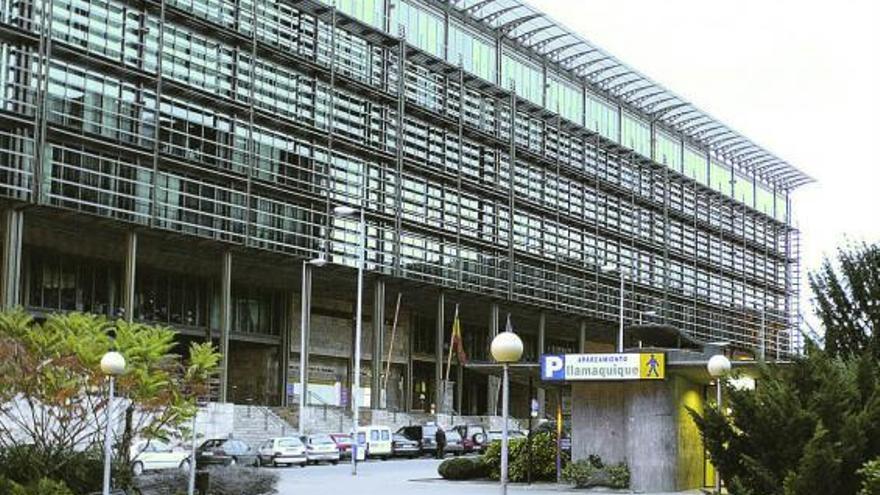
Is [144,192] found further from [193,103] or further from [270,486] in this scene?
[270,486]

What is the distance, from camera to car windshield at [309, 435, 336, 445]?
5160 centimetres

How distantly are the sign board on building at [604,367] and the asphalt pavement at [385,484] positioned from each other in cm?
326

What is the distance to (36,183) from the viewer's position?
50.2 m

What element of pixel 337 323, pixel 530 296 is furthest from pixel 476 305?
pixel 337 323

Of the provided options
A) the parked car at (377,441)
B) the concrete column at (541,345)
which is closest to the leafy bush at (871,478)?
the parked car at (377,441)

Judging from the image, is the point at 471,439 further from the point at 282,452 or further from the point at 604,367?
the point at 604,367

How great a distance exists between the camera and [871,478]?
38.2 ft

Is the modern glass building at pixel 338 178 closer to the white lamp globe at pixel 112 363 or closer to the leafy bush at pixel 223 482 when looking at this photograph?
the leafy bush at pixel 223 482

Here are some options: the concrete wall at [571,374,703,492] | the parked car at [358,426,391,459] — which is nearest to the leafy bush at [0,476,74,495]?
the concrete wall at [571,374,703,492]

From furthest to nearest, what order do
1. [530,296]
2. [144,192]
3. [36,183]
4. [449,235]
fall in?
[530,296] → [449,235] → [144,192] → [36,183]

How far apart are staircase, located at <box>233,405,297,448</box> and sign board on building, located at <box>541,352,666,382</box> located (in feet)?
88.5

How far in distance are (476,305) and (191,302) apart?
842 inches

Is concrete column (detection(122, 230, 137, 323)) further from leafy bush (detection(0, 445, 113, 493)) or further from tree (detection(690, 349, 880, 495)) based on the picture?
tree (detection(690, 349, 880, 495))

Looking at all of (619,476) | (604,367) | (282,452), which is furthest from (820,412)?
(282,452)
